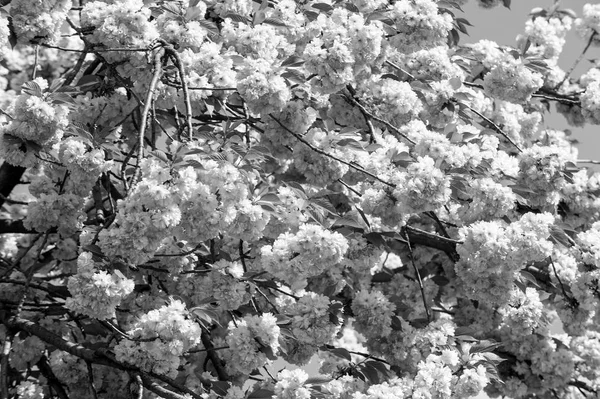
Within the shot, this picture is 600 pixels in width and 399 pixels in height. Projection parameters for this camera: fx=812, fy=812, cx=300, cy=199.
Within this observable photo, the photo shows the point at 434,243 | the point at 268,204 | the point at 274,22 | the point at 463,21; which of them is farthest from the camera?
the point at 463,21

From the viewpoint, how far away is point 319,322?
4.35m

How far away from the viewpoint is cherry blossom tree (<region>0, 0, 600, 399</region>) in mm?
3684

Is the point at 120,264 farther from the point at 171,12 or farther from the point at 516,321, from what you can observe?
the point at 516,321

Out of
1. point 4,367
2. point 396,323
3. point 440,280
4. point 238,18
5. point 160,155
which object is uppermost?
point 160,155

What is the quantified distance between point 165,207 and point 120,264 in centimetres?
41

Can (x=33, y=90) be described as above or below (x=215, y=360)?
above

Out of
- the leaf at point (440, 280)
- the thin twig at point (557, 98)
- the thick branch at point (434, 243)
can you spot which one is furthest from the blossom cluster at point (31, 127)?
the thin twig at point (557, 98)

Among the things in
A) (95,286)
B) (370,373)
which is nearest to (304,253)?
(370,373)

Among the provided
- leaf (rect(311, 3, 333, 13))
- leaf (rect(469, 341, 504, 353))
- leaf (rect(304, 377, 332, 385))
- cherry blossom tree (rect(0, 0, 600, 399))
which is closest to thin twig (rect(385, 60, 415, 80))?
cherry blossom tree (rect(0, 0, 600, 399))

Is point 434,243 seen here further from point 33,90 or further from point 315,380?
point 33,90

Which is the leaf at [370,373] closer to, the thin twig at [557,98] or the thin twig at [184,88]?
the thin twig at [184,88]

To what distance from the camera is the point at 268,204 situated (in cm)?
391

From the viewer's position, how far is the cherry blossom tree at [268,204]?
3684 millimetres

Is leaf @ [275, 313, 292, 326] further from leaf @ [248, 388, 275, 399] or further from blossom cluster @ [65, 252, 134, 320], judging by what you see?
blossom cluster @ [65, 252, 134, 320]
